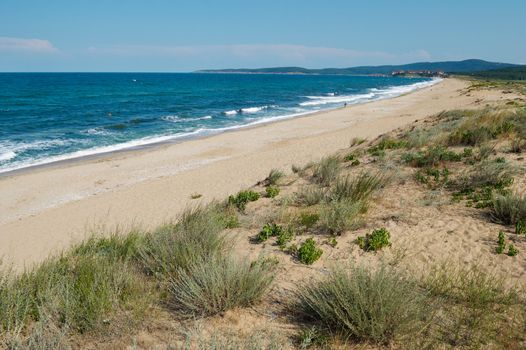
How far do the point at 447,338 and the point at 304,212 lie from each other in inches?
144

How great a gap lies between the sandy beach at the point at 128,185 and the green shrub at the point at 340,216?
10.9ft

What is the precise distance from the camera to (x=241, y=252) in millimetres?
5340

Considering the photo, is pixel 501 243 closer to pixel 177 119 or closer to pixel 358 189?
pixel 358 189

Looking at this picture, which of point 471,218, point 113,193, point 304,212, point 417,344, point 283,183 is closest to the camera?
point 417,344

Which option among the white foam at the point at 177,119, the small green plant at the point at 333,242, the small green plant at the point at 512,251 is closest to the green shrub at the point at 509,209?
the small green plant at the point at 512,251

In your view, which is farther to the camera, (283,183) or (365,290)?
(283,183)

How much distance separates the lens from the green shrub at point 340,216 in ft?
18.6

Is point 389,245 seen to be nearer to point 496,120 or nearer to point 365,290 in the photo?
point 365,290

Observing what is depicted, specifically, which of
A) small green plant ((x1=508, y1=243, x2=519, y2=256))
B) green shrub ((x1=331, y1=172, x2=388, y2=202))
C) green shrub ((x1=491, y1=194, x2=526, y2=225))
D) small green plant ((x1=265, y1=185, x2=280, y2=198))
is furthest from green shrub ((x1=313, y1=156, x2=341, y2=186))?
small green plant ((x1=508, y1=243, x2=519, y2=256))

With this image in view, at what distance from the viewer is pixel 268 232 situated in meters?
5.84

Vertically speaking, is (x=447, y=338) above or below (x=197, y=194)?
above

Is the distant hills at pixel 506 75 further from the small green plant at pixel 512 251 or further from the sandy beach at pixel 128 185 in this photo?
the small green plant at pixel 512 251

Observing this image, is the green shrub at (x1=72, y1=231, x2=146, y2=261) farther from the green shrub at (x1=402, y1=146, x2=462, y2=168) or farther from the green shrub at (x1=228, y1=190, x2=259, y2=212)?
the green shrub at (x1=402, y1=146, x2=462, y2=168)

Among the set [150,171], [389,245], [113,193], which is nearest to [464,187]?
[389,245]
